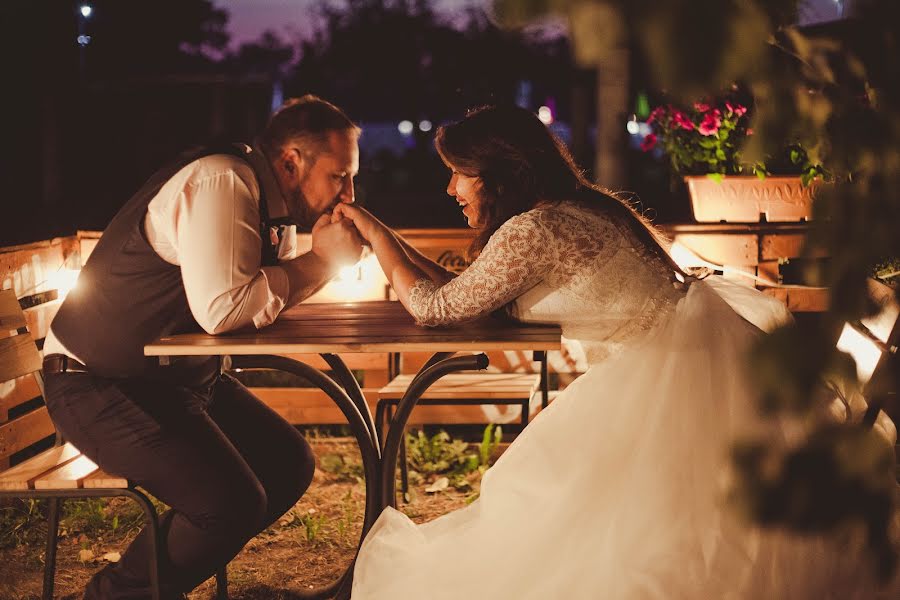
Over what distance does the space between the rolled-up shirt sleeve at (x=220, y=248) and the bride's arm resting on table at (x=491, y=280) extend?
0.49 m

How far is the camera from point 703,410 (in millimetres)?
2961

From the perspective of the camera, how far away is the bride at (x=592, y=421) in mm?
2812

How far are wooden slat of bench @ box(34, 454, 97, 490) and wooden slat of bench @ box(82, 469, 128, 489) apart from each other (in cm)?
3

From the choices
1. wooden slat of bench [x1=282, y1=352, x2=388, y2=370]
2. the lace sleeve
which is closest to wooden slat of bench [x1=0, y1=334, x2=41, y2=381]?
the lace sleeve

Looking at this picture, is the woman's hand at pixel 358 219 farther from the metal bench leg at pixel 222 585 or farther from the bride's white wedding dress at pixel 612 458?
the metal bench leg at pixel 222 585

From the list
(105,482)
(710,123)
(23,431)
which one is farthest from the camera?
(710,123)

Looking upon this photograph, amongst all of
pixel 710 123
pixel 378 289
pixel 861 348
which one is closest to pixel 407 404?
pixel 861 348

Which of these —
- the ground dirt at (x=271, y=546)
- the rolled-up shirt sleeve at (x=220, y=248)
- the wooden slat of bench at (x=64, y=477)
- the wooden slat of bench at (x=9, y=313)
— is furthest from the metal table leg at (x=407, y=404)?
the wooden slat of bench at (x=9, y=313)

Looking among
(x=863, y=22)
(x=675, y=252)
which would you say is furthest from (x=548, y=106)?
(x=863, y=22)

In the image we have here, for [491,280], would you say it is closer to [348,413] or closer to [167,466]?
[348,413]

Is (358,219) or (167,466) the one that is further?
(358,219)

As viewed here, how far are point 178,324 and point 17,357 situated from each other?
2.46 ft

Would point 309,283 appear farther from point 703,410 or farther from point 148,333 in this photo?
point 703,410

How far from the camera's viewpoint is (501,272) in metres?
3.13
